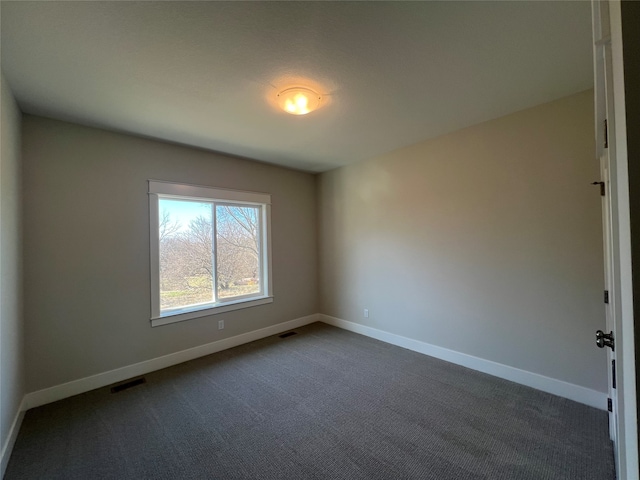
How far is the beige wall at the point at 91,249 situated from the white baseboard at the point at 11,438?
231 millimetres

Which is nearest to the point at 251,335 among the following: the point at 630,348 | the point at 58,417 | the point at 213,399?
the point at 213,399

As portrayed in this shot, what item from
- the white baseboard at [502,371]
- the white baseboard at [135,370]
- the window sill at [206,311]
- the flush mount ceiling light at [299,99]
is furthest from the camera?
the window sill at [206,311]

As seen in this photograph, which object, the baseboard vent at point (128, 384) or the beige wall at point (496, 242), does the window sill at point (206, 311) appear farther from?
the beige wall at point (496, 242)

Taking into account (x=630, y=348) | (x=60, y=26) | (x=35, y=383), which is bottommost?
(x=35, y=383)

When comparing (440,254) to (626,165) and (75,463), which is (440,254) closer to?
(626,165)

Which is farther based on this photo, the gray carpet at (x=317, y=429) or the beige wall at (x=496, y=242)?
the beige wall at (x=496, y=242)

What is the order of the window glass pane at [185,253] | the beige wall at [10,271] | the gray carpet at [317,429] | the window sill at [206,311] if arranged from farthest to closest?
the window glass pane at [185,253] < the window sill at [206,311] < the beige wall at [10,271] < the gray carpet at [317,429]

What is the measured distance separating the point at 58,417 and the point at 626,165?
366cm

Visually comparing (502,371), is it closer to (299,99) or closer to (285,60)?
(299,99)

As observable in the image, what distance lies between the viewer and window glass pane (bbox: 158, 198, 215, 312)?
3.25 m

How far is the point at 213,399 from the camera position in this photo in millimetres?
2469

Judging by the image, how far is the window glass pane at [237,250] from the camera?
12.3ft

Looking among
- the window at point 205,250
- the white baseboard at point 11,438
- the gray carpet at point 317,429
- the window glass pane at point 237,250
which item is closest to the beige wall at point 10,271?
the white baseboard at point 11,438

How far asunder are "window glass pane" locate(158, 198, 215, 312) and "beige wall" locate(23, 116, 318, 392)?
0.78 ft
